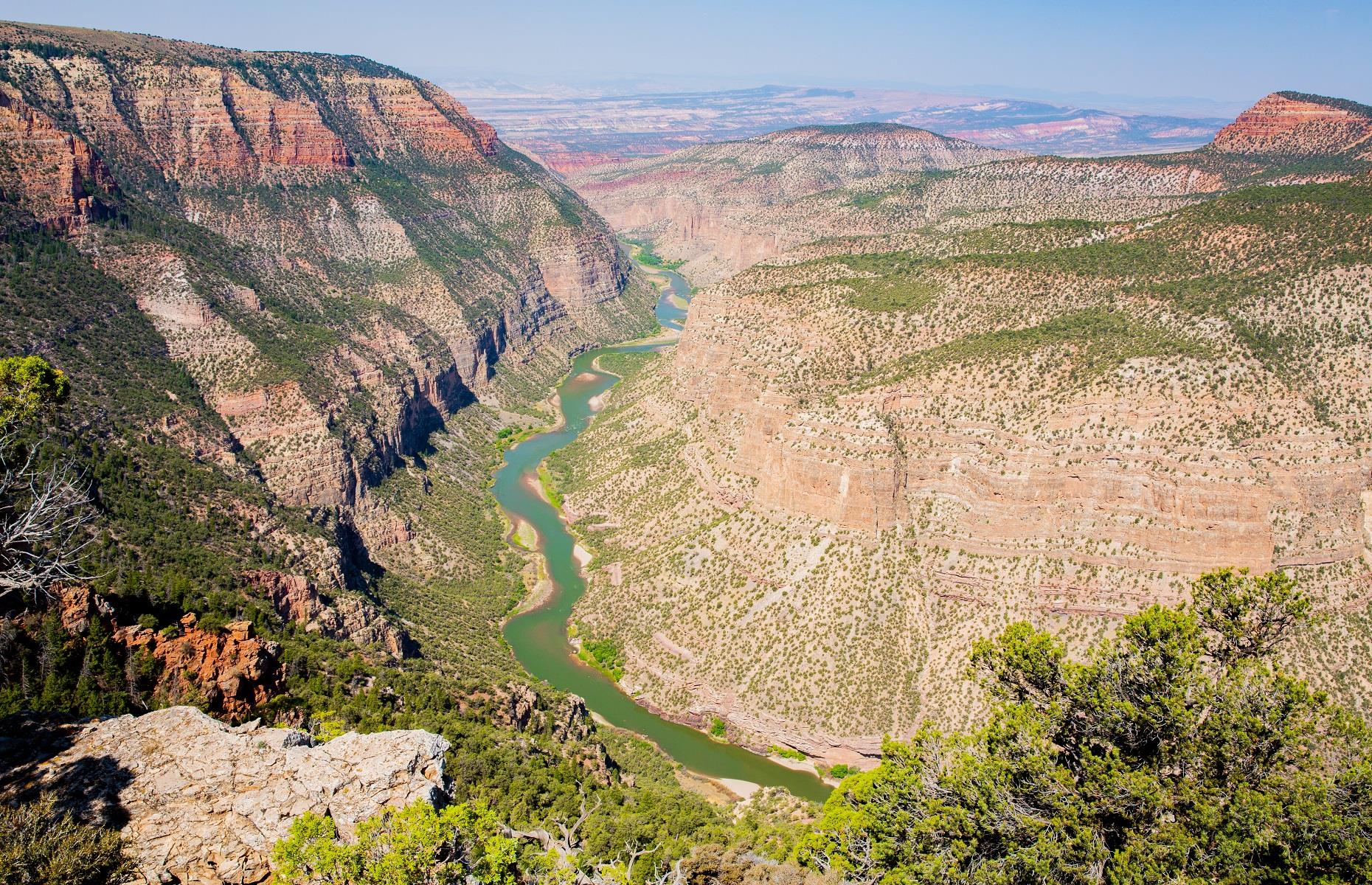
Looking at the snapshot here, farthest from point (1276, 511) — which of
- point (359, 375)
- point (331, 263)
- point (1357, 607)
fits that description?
point (331, 263)

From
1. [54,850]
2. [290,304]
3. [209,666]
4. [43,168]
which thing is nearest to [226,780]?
[54,850]

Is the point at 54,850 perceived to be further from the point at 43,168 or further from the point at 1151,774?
the point at 43,168

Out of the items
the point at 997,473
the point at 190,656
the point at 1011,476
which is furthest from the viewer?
the point at 997,473

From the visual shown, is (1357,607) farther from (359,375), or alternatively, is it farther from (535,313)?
(535,313)

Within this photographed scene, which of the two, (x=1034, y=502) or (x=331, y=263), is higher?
(x=331, y=263)

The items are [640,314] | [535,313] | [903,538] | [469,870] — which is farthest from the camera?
[640,314]

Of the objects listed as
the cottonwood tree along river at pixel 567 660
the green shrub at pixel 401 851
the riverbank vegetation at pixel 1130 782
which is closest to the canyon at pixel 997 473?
the cottonwood tree along river at pixel 567 660
